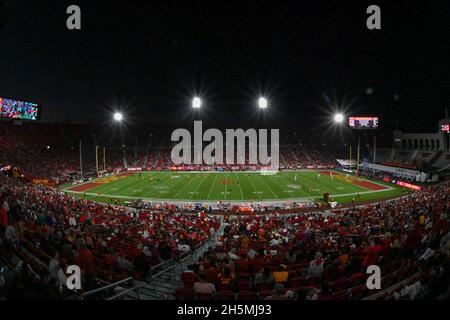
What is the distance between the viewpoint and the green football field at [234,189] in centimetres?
3089

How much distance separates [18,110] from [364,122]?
2491 inches

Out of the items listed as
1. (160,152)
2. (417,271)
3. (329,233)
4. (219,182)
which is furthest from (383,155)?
(417,271)

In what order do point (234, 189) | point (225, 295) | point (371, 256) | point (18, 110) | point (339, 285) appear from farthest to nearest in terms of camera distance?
point (18, 110) → point (234, 189) → point (371, 256) → point (339, 285) → point (225, 295)

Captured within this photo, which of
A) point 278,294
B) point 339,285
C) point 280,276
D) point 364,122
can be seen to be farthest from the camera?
point 364,122

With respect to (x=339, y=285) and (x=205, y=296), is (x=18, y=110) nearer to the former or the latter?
(x=205, y=296)

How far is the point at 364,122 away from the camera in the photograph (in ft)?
197

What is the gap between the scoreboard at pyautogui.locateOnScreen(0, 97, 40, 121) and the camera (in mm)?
34188

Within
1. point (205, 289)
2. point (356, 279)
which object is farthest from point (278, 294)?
point (356, 279)

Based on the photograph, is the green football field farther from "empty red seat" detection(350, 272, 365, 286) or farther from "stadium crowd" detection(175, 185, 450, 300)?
"empty red seat" detection(350, 272, 365, 286)

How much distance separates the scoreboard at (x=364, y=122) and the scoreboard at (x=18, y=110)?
59777 millimetres

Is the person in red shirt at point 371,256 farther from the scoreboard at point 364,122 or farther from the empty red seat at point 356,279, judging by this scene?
the scoreboard at point 364,122

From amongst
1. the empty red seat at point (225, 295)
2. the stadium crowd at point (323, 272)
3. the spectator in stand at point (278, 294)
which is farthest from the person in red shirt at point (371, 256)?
the empty red seat at point (225, 295)

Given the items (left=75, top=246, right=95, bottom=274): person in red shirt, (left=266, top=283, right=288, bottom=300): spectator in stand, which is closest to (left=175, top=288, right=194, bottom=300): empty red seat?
(left=266, top=283, right=288, bottom=300): spectator in stand

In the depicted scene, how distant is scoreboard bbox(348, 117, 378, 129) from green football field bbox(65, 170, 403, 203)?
2124cm
